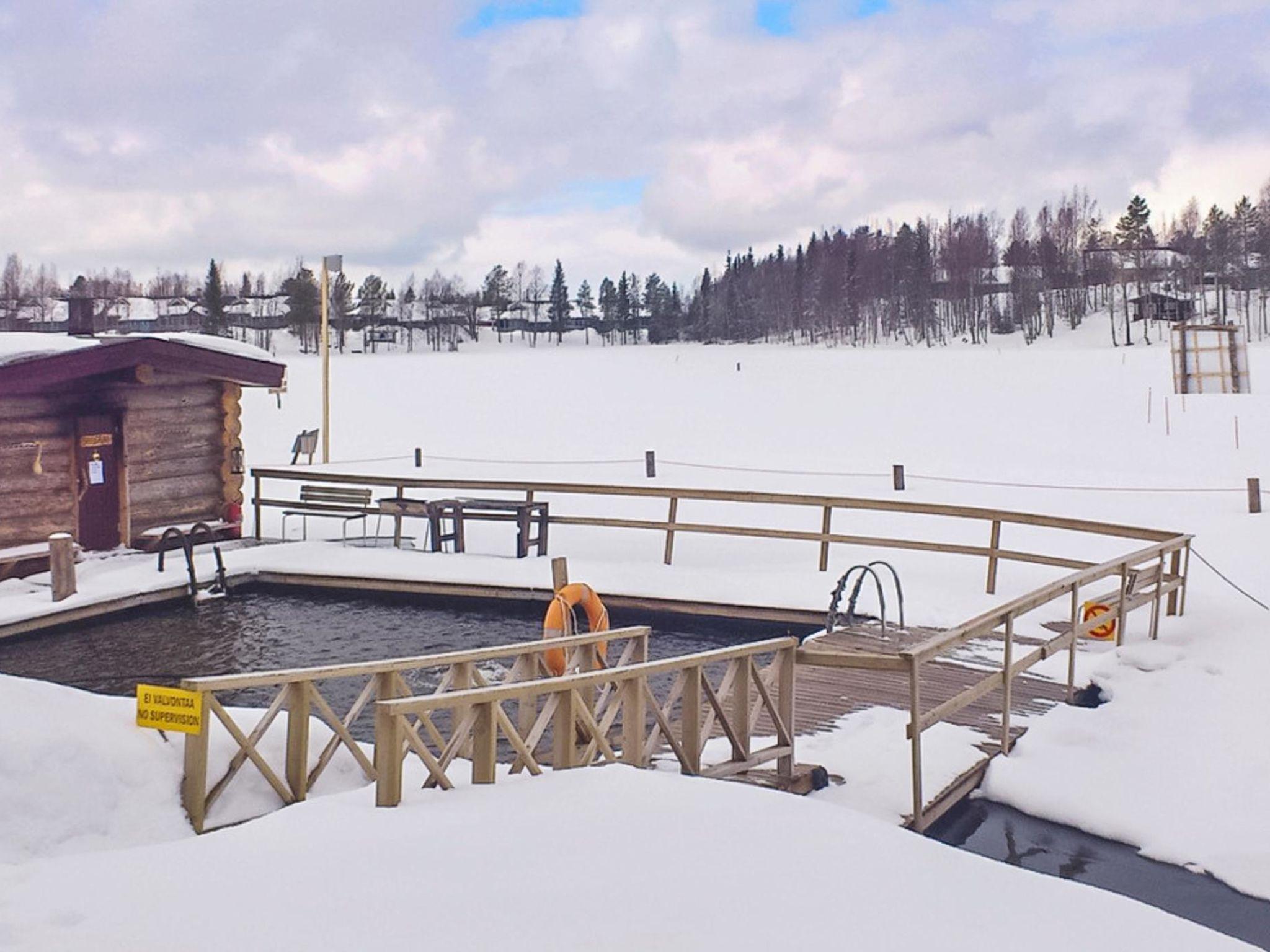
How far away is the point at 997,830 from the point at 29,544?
1247cm

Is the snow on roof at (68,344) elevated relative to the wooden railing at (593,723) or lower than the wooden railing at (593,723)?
elevated

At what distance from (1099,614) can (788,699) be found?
4.49 meters

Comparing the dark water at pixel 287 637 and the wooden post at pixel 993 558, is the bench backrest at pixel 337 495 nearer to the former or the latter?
the dark water at pixel 287 637

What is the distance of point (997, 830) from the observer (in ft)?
23.8

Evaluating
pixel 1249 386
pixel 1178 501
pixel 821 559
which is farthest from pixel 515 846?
pixel 1249 386

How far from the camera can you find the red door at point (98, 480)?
Answer: 1520 cm

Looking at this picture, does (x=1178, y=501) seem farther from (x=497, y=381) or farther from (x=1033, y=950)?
(x=497, y=381)

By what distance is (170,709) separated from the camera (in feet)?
19.1

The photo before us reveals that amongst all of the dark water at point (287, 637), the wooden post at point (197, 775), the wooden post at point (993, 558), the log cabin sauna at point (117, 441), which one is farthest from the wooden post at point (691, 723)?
the log cabin sauna at point (117, 441)

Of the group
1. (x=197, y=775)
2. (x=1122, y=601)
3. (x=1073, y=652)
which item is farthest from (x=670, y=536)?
(x=197, y=775)

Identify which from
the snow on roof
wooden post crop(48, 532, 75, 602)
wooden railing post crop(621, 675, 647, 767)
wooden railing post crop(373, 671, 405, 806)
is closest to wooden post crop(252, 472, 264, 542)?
A: the snow on roof

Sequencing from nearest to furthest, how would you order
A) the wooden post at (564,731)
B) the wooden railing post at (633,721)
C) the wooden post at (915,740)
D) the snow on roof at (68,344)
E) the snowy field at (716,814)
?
the snowy field at (716,814)
the wooden post at (564,731)
the wooden railing post at (633,721)
the wooden post at (915,740)
the snow on roof at (68,344)

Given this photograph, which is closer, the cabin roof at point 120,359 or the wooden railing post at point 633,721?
the wooden railing post at point 633,721

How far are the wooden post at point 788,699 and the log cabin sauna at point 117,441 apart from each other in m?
10.8
